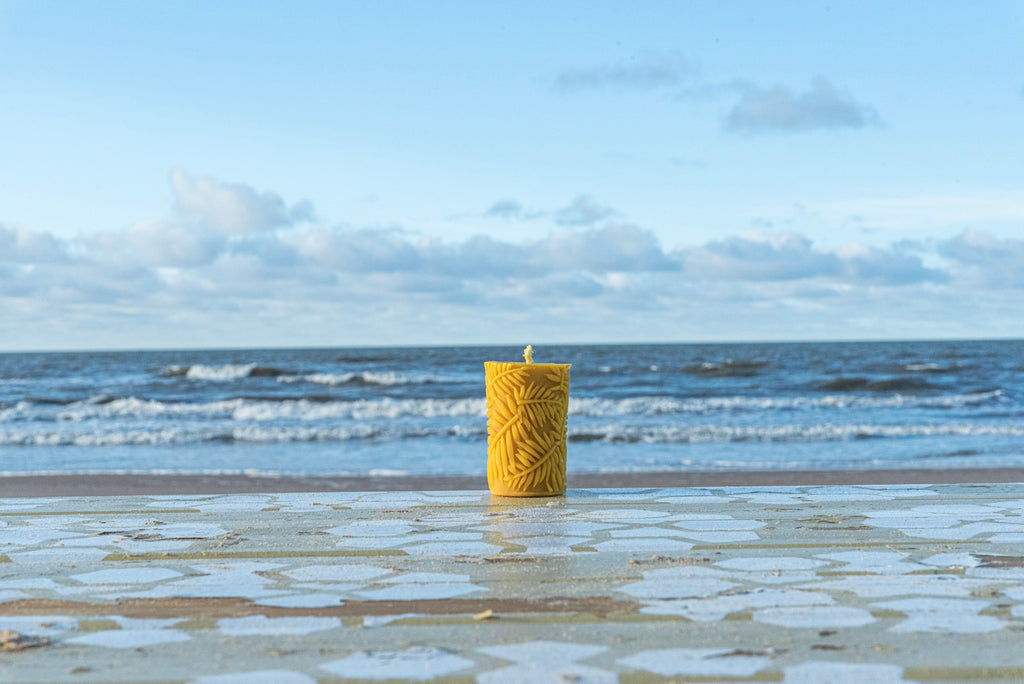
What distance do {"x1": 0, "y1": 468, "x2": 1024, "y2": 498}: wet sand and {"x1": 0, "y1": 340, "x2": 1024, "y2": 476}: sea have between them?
2.42 ft

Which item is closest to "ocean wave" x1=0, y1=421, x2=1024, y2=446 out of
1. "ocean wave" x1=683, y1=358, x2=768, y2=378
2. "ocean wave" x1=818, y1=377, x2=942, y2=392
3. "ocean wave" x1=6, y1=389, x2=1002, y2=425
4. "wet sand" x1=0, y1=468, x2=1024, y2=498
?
"ocean wave" x1=6, y1=389, x2=1002, y2=425

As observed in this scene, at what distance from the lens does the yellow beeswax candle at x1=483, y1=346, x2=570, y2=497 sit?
5.14m

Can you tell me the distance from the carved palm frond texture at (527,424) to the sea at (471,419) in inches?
224

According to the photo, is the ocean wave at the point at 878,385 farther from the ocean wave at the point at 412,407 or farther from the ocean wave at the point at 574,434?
the ocean wave at the point at 574,434

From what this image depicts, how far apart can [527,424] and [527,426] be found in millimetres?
13

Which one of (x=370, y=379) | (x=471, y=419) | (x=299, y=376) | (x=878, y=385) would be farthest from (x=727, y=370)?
(x=471, y=419)

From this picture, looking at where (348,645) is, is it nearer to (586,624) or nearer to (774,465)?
(586,624)

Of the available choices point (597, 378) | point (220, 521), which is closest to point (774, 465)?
point (220, 521)

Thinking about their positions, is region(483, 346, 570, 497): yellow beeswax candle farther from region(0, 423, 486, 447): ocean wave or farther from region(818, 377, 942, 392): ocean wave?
region(818, 377, 942, 392): ocean wave

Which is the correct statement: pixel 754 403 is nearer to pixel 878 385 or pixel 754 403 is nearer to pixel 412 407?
pixel 878 385

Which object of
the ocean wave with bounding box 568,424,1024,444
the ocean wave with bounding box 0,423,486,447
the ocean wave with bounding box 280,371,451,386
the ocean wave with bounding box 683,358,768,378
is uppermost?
the ocean wave with bounding box 683,358,768,378

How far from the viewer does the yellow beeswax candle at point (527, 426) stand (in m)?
5.14

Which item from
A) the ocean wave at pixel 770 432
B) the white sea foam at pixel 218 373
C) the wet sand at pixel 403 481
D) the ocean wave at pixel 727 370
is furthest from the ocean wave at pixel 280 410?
the ocean wave at pixel 727 370

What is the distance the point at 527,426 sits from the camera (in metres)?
5.17
